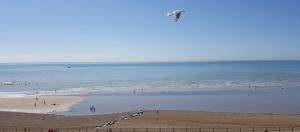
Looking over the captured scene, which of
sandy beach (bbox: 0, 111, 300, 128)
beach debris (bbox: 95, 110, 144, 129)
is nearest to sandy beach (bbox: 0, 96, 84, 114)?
sandy beach (bbox: 0, 111, 300, 128)

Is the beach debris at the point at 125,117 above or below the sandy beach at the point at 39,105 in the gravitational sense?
below

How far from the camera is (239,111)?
41250 millimetres

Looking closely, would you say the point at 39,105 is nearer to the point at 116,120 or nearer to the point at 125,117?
the point at 125,117

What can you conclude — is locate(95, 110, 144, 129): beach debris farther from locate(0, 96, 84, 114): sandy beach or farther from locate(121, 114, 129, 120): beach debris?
locate(0, 96, 84, 114): sandy beach

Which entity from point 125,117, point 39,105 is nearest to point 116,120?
point 125,117

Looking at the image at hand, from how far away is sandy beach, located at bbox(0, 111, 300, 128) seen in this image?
32.7 meters

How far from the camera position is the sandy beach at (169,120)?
32688 mm

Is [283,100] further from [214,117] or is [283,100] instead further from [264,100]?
[214,117]

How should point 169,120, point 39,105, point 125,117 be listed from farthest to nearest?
point 39,105, point 125,117, point 169,120

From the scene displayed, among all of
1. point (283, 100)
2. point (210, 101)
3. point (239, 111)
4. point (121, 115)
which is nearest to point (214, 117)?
point (239, 111)

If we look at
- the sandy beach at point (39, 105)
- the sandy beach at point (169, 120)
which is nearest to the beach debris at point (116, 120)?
the sandy beach at point (169, 120)

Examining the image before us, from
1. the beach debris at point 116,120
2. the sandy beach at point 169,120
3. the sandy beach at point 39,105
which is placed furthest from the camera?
the sandy beach at point 39,105

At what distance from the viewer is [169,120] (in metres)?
34.7

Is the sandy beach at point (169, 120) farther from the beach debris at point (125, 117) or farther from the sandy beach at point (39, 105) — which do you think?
the sandy beach at point (39, 105)
